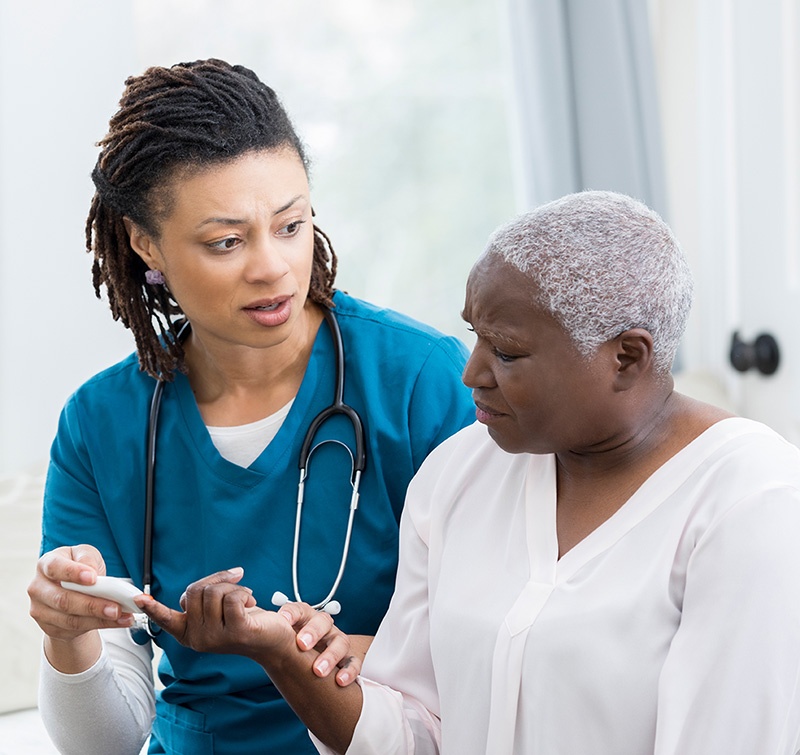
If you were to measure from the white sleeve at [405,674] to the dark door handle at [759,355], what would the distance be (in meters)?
Answer: 1.33

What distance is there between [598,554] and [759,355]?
147 centimetres

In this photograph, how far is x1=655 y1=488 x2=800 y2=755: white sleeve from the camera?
97cm

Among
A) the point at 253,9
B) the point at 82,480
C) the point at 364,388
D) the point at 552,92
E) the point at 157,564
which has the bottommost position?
the point at 157,564

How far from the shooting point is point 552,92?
8.27 ft

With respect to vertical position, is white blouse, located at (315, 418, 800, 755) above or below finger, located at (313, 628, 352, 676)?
above

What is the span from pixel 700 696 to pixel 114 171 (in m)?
0.97

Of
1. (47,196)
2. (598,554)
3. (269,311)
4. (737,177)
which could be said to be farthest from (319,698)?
(737,177)

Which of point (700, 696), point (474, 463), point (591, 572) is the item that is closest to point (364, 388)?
point (474, 463)

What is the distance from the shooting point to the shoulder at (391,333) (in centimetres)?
152

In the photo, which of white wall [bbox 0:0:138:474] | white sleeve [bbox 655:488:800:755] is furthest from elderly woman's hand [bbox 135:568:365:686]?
white wall [bbox 0:0:138:474]

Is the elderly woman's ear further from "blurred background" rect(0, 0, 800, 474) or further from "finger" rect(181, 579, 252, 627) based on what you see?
"blurred background" rect(0, 0, 800, 474)

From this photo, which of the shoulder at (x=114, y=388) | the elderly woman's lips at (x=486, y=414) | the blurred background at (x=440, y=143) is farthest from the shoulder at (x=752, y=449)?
the blurred background at (x=440, y=143)

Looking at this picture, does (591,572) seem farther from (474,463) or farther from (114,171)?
(114,171)

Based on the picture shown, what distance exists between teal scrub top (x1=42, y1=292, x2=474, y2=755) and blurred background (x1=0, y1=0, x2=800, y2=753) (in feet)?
1.51
